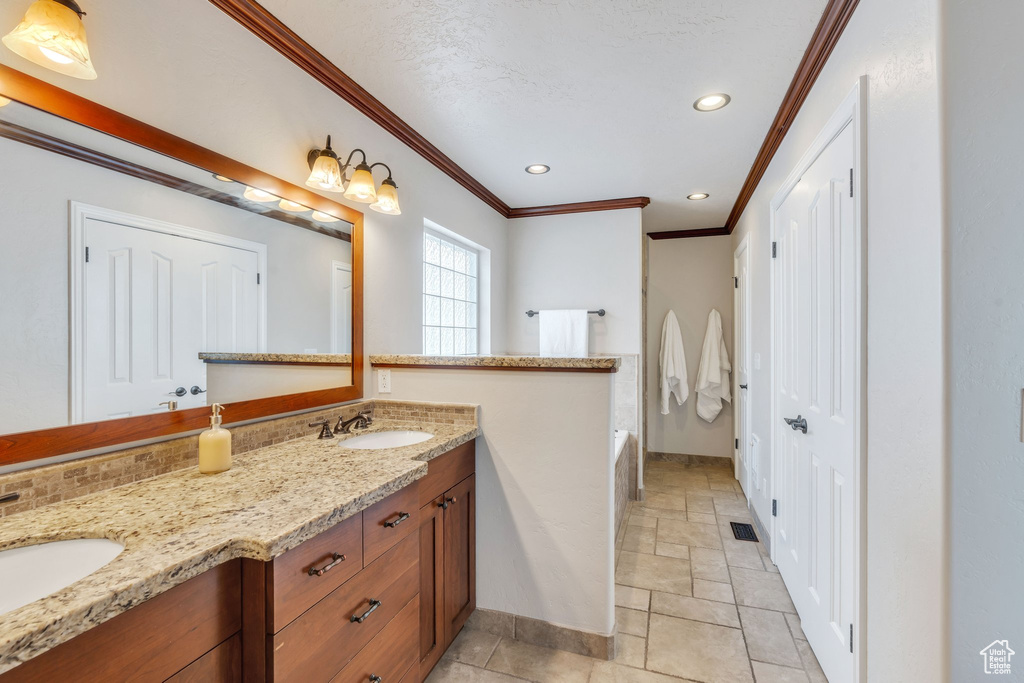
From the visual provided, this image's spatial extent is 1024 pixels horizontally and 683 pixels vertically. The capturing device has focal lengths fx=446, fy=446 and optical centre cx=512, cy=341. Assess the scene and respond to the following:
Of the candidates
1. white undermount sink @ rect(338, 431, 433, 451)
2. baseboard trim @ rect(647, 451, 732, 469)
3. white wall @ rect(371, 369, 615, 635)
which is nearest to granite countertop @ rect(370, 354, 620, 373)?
white wall @ rect(371, 369, 615, 635)

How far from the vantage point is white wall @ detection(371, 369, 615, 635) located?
5.87 feet

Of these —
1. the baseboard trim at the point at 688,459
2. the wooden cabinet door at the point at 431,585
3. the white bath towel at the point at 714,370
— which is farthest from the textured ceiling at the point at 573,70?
the baseboard trim at the point at 688,459

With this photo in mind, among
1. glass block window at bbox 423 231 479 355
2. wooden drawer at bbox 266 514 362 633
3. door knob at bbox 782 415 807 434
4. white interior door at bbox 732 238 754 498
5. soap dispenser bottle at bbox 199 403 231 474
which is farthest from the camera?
white interior door at bbox 732 238 754 498

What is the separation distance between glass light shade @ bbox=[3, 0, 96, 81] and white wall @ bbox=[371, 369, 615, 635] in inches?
57.4

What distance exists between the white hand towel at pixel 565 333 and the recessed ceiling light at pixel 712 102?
1745 millimetres

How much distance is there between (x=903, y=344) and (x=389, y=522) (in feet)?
4.69

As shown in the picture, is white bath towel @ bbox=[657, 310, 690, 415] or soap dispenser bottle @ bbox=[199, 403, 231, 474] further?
white bath towel @ bbox=[657, 310, 690, 415]

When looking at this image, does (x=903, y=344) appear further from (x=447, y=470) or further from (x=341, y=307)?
(x=341, y=307)

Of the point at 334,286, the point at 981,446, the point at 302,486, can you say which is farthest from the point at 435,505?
the point at 981,446

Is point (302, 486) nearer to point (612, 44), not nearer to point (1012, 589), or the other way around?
point (1012, 589)

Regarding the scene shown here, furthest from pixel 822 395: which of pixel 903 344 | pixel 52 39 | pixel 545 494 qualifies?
pixel 52 39

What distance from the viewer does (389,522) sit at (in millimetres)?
1292

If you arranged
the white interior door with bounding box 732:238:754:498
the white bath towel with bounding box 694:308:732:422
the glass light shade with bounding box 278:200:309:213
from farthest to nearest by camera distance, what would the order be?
1. the white bath towel with bounding box 694:308:732:422
2. the white interior door with bounding box 732:238:754:498
3. the glass light shade with bounding box 278:200:309:213

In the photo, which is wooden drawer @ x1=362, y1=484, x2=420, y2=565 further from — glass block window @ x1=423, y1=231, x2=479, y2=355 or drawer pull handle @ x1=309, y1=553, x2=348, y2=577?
glass block window @ x1=423, y1=231, x2=479, y2=355
